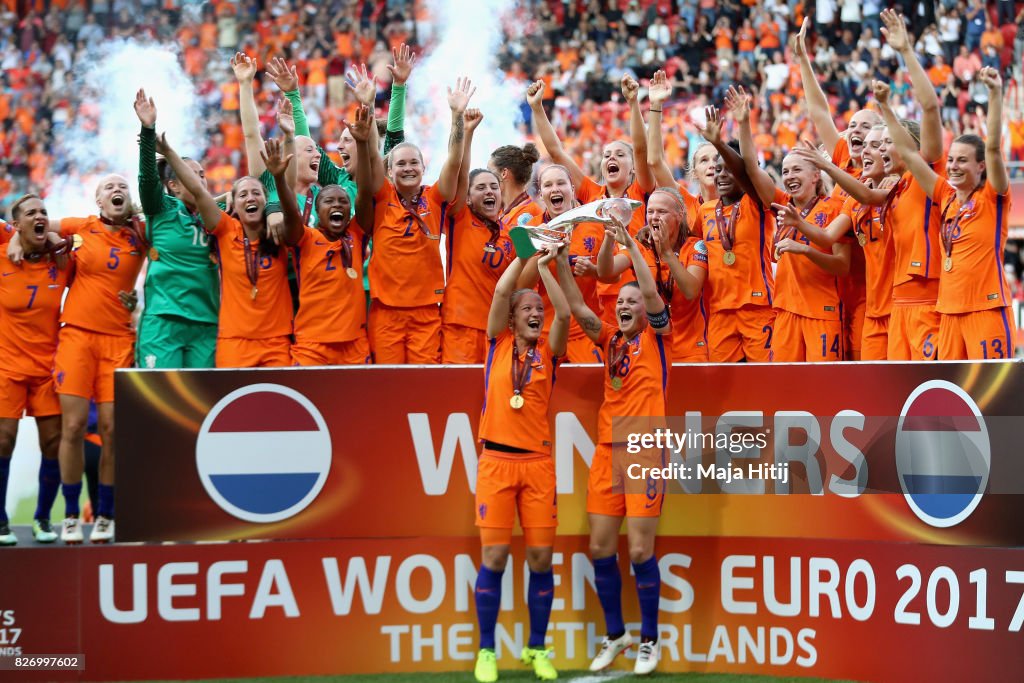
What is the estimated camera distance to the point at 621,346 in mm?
6551

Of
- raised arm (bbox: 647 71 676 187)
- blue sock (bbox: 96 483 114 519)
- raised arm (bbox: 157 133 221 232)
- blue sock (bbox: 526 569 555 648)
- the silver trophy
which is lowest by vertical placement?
blue sock (bbox: 526 569 555 648)

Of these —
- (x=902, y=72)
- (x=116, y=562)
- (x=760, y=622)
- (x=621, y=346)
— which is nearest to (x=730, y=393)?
(x=621, y=346)

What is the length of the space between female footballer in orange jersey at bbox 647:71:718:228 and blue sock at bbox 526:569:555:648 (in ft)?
8.04

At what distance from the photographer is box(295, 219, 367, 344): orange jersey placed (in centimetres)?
713

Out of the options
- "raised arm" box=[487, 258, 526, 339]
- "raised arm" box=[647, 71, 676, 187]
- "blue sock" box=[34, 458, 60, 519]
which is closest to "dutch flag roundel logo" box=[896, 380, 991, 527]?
"raised arm" box=[487, 258, 526, 339]

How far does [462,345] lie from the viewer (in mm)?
7367

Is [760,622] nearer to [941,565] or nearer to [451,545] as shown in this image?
[941,565]

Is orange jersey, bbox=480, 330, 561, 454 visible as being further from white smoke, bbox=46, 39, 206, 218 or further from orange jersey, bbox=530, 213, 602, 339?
white smoke, bbox=46, 39, 206, 218

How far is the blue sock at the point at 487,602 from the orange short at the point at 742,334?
6.74 feet

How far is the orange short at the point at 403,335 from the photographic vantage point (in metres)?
7.31

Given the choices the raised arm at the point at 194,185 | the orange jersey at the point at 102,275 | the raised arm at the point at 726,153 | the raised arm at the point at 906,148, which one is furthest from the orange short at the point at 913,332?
the orange jersey at the point at 102,275

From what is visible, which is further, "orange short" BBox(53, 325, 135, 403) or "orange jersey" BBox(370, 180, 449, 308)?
"orange jersey" BBox(370, 180, 449, 308)

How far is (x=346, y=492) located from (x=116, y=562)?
127 cm

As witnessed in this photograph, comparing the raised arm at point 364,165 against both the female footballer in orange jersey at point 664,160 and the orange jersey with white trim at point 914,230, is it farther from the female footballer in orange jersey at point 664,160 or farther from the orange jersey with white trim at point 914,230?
the orange jersey with white trim at point 914,230
